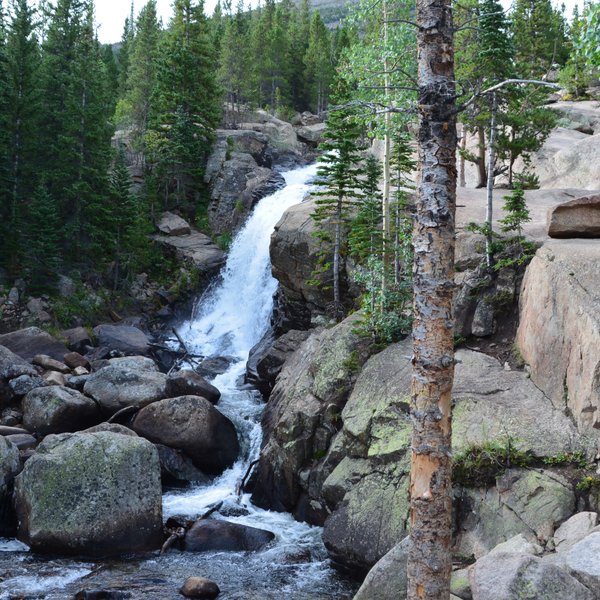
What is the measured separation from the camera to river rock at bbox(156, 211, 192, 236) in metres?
40.9

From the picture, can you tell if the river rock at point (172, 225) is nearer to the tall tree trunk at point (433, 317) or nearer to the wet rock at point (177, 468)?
the wet rock at point (177, 468)

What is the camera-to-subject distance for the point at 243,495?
19016 millimetres

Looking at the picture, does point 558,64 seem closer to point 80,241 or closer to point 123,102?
point 123,102

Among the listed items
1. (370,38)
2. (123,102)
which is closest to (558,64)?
(123,102)

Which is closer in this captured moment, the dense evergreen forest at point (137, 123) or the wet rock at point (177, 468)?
the wet rock at point (177, 468)

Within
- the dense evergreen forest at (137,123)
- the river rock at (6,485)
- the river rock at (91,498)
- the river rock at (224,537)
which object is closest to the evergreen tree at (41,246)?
the dense evergreen forest at (137,123)

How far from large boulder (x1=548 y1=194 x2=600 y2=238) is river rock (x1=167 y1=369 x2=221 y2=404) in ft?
42.9

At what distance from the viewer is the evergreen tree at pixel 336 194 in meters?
23.2

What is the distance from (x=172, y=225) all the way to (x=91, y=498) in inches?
1100

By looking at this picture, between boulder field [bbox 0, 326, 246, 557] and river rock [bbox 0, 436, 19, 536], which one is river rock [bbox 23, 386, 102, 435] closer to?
boulder field [bbox 0, 326, 246, 557]

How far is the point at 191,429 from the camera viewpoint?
19.9 m

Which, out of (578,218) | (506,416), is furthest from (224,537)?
(578,218)

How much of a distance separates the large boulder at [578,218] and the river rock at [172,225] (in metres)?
27.6

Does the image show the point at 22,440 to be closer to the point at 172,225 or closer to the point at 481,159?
the point at 481,159
